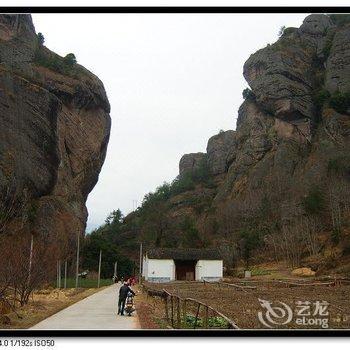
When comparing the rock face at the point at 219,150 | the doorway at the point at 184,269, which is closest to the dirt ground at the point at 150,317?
the doorway at the point at 184,269

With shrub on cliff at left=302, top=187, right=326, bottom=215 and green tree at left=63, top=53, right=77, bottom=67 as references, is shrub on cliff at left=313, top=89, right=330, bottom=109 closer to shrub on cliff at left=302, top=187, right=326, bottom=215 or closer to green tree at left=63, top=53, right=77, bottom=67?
shrub on cliff at left=302, top=187, right=326, bottom=215

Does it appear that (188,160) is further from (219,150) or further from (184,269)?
(184,269)

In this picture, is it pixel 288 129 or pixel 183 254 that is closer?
pixel 183 254

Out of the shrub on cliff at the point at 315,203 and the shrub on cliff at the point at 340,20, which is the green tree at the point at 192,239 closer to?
the shrub on cliff at the point at 315,203

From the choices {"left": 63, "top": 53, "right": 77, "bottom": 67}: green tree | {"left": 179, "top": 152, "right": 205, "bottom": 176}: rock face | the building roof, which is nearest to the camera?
the building roof

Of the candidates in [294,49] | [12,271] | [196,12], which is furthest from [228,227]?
[196,12]

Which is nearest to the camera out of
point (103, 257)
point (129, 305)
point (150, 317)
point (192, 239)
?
point (150, 317)
